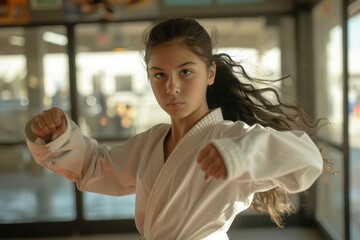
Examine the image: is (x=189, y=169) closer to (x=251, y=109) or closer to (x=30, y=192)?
(x=251, y=109)

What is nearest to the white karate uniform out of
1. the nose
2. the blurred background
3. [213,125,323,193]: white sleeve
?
[213,125,323,193]: white sleeve

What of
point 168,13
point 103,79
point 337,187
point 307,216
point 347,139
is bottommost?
point 307,216

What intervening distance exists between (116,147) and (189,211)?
1.17 ft

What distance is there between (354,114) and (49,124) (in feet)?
7.63

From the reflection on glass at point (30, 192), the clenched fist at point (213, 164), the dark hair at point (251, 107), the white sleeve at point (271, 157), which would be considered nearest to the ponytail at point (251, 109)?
the dark hair at point (251, 107)

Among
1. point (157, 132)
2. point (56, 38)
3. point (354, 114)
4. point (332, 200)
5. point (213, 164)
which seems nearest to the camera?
point (213, 164)

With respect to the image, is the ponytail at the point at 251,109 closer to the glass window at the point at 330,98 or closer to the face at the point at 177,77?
the face at the point at 177,77

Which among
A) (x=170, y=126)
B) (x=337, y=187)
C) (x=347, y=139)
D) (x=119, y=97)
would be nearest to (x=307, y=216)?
(x=337, y=187)

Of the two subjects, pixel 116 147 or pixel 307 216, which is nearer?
pixel 116 147

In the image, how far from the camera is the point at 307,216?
392 cm

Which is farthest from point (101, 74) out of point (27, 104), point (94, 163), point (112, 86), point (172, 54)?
point (172, 54)

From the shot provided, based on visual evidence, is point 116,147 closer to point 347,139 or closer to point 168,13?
point 347,139

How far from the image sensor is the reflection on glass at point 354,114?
278 cm

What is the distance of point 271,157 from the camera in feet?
2.82
